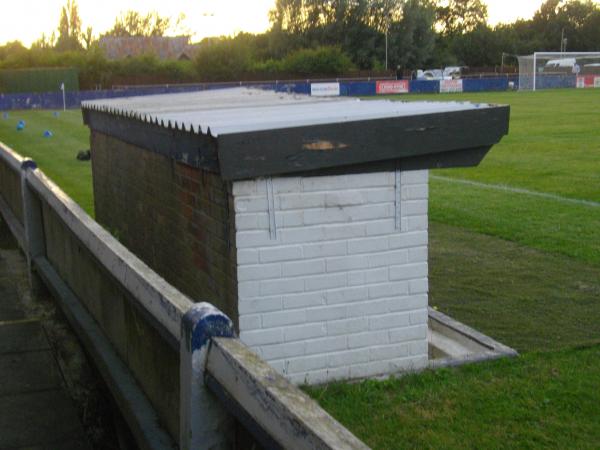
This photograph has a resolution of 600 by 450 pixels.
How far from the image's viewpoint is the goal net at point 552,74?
62.0 metres

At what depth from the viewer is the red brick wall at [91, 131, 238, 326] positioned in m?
5.37

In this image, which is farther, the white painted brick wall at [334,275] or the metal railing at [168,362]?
the white painted brick wall at [334,275]

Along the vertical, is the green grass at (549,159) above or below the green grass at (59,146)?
above

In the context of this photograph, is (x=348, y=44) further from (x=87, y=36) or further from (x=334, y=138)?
(x=334, y=138)

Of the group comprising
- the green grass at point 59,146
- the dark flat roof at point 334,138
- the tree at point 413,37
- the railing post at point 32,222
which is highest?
the tree at point 413,37

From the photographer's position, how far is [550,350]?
237 inches

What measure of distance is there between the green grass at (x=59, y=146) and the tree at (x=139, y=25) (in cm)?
9351

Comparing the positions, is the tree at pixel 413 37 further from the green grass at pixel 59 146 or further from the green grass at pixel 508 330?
the green grass at pixel 508 330

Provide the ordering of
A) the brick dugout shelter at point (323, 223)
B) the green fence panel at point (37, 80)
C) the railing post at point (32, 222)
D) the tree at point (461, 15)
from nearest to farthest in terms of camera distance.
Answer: the brick dugout shelter at point (323, 223)
the railing post at point (32, 222)
the green fence panel at point (37, 80)
the tree at point (461, 15)

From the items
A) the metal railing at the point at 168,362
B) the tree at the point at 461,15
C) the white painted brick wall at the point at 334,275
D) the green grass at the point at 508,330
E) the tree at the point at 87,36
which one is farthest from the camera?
the tree at the point at 87,36

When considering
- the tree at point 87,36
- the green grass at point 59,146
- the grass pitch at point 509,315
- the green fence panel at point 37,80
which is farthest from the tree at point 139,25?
the grass pitch at point 509,315

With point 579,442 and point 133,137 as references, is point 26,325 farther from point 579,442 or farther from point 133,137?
point 579,442

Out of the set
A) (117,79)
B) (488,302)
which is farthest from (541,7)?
(488,302)

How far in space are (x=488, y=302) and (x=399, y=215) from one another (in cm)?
225
